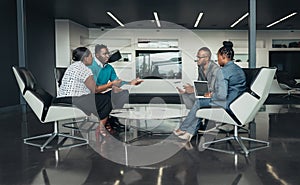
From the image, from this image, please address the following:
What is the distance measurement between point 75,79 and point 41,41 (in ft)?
17.9

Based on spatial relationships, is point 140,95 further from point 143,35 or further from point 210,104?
point 210,104

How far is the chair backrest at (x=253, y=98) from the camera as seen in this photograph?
3291 mm

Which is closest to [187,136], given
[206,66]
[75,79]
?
[206,66]

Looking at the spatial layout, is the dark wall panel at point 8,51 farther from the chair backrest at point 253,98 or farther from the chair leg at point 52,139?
the chair backrest at point 253,98

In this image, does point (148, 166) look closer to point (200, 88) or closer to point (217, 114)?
point (217, 114)

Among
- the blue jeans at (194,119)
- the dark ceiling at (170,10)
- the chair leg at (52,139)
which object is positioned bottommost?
the chair leg at (52,139)

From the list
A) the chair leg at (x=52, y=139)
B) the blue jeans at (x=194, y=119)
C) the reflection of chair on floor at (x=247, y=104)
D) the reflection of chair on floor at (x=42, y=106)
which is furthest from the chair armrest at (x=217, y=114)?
the chair leg at (x=52, y=139)

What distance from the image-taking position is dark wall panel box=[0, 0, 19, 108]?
6668 mm

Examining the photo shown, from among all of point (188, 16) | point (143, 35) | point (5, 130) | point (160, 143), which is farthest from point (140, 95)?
point (160, 143)

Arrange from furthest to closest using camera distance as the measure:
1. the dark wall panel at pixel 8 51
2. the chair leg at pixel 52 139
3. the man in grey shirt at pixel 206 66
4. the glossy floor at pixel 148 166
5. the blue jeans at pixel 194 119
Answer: the dark wall panel at pixel 8 51
the man in grey shirt at pixel 206 66
the blue jeans at pixel 194 119
the chair leg at pixel 52 139
the glossy floor at pixel 148 166

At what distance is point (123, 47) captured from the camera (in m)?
11.9

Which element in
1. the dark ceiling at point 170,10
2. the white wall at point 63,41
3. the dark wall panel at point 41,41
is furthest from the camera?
the white wall at point 63,41

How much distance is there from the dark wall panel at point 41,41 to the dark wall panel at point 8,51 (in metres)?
0.62

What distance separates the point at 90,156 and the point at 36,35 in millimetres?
5915
